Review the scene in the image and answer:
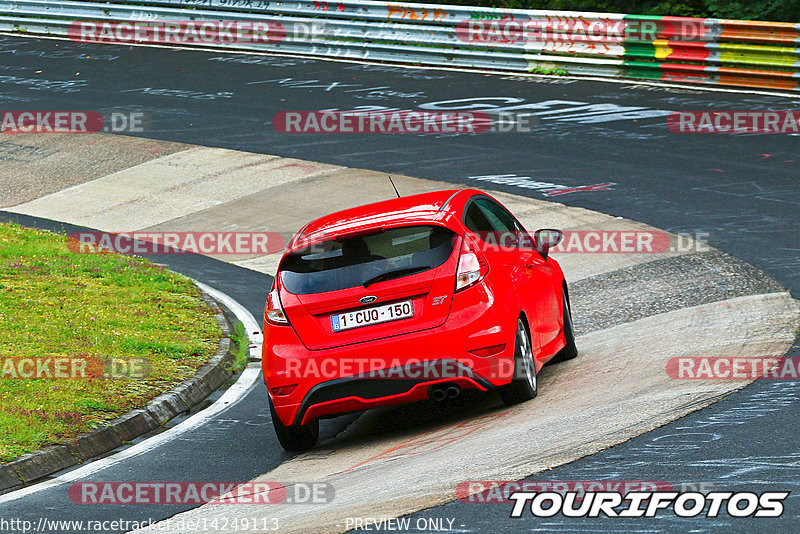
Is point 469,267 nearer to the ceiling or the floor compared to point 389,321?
nearer to the ceiling

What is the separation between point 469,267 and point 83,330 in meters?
4.68

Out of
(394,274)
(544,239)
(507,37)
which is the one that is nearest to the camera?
(394,274)

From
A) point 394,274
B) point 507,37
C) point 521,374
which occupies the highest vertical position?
point 507,37

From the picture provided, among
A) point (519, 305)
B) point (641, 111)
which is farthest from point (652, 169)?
point (519, 305)

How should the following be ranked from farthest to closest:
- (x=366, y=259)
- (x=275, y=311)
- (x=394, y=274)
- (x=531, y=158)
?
(x=531, y=158) < (x=275, y=311) < (x=366, y=259) < (x=394, y=274)

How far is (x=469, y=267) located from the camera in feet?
26.2

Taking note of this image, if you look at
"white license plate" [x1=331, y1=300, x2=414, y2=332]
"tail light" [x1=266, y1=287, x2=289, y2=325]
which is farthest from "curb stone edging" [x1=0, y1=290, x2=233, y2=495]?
"white license plate" [x1=331, y1=300, x2=414, y2=332]

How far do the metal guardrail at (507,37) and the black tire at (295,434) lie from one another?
14257mm

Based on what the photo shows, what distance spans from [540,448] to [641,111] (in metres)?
13.5

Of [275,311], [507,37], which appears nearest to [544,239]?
[275,311]

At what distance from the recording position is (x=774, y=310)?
9.91 meters

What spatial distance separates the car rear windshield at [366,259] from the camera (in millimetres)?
7938

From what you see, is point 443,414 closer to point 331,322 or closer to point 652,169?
point 331,322

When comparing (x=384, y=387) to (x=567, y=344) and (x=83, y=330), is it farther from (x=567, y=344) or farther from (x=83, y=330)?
(x=83, y=330)
